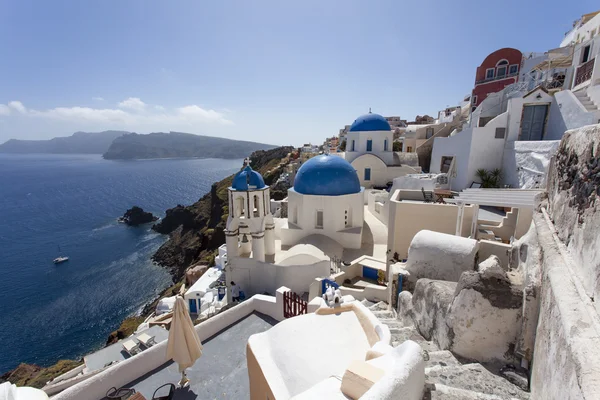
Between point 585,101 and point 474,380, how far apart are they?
15.2m

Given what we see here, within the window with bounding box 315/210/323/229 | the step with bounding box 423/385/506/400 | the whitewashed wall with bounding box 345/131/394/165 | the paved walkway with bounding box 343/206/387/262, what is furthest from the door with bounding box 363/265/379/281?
the whitewashed wall with bounding box 345/131/394/165

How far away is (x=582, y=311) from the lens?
6.92ft

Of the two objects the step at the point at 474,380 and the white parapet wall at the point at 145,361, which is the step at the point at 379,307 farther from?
the step at the point at 474,380

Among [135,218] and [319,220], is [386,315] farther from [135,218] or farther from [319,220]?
[135,218]

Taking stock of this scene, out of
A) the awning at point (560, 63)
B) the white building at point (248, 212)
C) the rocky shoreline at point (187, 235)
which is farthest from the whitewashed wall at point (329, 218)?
the awning at point (560, 63)

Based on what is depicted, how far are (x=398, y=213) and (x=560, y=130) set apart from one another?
28.7ft

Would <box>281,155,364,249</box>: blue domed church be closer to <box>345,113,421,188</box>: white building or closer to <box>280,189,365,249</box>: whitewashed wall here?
<box>280,189,365,249</box>: whitewashed wall

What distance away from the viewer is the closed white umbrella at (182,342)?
5.26 m

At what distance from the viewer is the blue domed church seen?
1509 cm

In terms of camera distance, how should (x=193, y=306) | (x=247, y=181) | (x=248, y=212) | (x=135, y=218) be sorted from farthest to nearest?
1. (x=135, y=218)
2. (x=193, y=306)
3. (x=248, y=212)
4. (x=247, y=181)

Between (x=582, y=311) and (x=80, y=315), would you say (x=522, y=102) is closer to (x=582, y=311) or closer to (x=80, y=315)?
(x=582, y=311)

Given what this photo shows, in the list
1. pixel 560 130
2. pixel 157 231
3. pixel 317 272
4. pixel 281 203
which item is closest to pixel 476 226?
pixel 317 272

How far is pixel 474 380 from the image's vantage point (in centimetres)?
335

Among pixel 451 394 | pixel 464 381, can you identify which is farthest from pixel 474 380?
pixel 451 394
